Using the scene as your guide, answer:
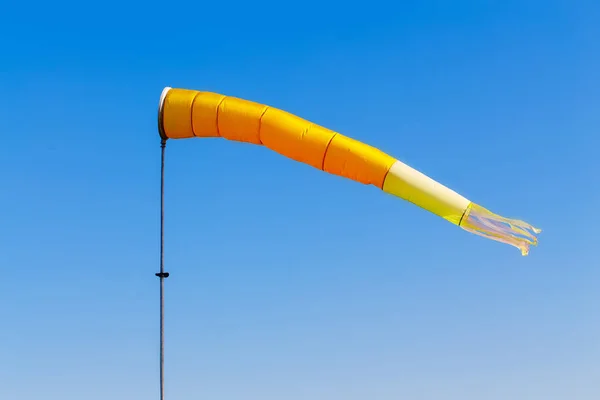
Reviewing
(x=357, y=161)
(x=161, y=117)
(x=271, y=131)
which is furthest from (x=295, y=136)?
(x=161, y=117)

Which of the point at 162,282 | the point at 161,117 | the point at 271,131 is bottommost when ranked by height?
the point at 162,282

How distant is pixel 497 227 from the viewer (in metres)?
15.6

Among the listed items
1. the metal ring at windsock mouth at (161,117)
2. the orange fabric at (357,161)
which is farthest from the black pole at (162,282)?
the orange fabric at (357,161)

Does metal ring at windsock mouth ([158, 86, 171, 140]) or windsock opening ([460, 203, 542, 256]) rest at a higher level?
metal ring at windsock mouth ([158, 86, 171, 140])

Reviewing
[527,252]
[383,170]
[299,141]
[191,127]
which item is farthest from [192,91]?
[527,252]

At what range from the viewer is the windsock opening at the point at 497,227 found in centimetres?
1533

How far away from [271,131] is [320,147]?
1.14 m

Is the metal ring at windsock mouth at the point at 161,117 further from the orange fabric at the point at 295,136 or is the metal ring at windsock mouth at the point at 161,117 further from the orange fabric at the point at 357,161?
the orange fabric at the point at 357,161

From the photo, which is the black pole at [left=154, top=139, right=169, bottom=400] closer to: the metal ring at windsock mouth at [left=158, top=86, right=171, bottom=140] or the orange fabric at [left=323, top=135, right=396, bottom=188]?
the metal ring at windsock mouth at [left=158, top=86, right=171, bottom=140]

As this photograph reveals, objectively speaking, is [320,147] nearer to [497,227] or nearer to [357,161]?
[357,161]

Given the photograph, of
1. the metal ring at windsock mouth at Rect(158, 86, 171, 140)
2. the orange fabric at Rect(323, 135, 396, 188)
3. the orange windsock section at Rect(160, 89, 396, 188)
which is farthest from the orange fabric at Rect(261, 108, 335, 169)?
the metal ring at windsock mouth at Rect(158, 86, 171, 140)

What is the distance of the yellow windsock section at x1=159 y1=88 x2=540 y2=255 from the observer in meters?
15.9

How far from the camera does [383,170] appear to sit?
55.1ft

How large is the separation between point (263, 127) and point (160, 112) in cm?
237
